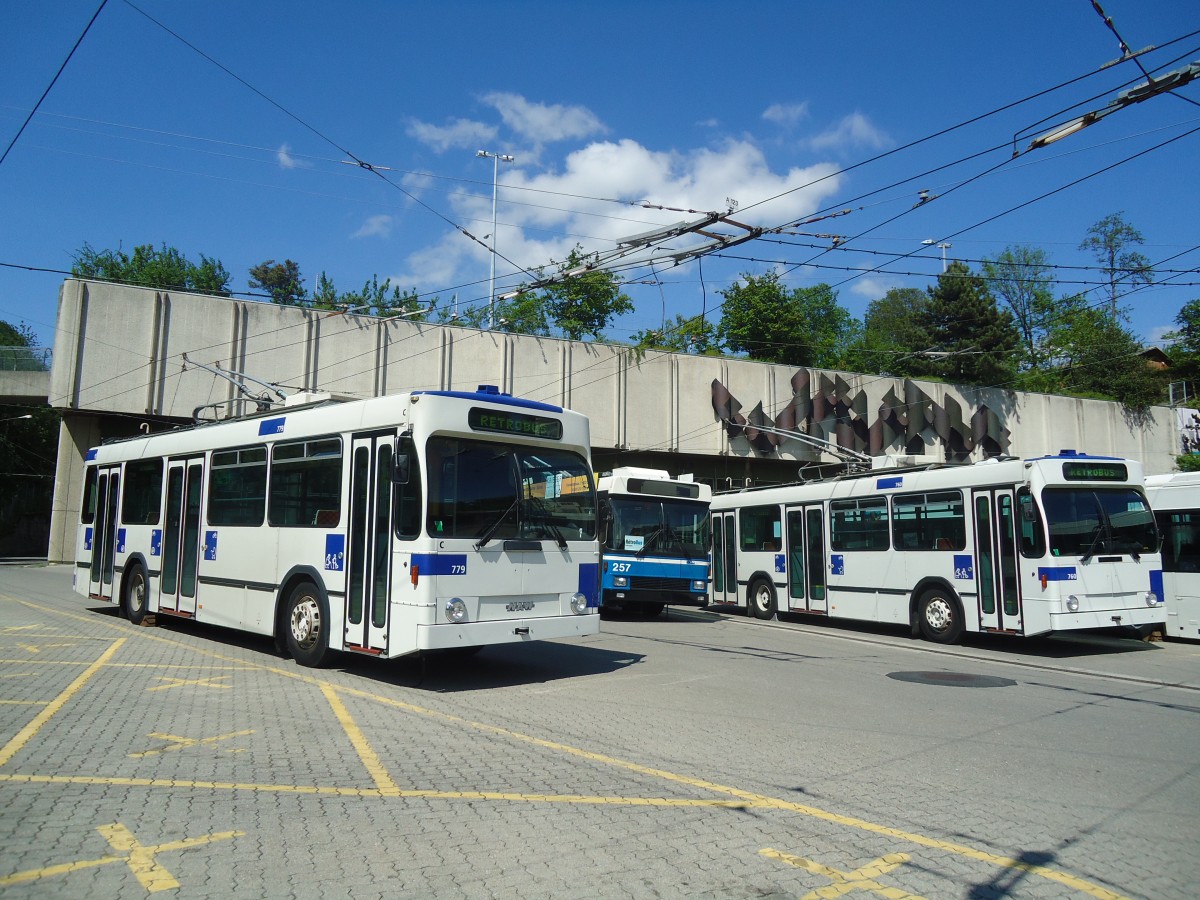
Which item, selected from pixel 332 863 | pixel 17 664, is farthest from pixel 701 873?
pixel 17 664

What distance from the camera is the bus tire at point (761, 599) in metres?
19.8

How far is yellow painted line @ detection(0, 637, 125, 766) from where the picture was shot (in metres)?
6.35

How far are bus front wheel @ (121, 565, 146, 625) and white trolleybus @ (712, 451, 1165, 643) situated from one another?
12456 mm

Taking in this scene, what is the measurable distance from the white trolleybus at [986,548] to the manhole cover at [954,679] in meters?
2.76

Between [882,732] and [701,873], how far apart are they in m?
3.86

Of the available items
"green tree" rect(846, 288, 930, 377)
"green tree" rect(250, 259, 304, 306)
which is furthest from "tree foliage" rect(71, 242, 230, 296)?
"green tree" rect(846, 288, 930, 377)

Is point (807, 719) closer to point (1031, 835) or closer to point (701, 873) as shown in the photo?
point (1031, 835)

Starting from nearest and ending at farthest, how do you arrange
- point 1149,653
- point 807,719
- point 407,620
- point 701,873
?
point 701,873, point 807,719, point 407,620, point 1149,653

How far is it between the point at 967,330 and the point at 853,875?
58.2 m

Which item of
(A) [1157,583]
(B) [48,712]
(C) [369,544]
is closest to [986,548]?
(A) [1157,583]

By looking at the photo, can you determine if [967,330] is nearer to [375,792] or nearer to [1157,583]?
[1157,583]

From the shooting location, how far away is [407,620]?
892 centimetres

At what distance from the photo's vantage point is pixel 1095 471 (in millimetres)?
13859

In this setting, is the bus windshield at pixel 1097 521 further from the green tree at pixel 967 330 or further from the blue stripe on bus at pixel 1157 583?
the green tree at pixel 967 330
